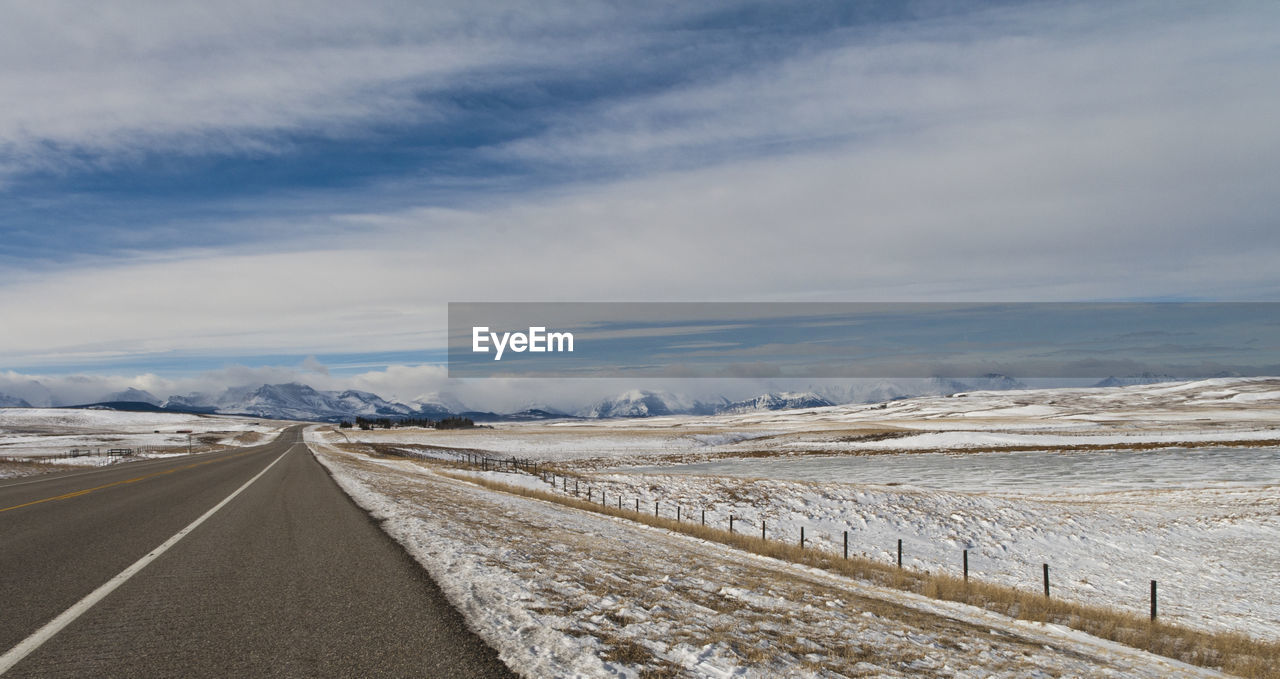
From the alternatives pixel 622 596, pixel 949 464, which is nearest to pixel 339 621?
pixel 622 596

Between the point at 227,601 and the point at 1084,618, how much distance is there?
15.5 metres

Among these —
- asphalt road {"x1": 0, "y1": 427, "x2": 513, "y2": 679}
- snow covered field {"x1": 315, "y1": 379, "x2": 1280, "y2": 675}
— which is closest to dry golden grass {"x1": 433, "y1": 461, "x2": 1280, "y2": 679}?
snow covered field {"x1": 315, "y1": 379, "x2": 1280, "y2": 675}

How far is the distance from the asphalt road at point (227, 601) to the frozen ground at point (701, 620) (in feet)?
2.21

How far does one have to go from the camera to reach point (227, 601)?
8.19m

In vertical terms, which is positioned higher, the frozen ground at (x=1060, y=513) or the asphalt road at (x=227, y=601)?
the asphalt road at (x=227, y=601)

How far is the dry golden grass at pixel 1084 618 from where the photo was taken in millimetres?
11023

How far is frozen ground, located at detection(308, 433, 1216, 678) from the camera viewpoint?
6982 mm

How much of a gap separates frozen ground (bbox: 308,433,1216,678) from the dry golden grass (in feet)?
3.27

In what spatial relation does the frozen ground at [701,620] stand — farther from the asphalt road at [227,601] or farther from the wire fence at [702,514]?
the wire fence at [702,514]

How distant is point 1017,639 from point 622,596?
639 cm

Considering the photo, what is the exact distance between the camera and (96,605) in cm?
784

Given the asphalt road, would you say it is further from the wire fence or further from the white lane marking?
the wire fence

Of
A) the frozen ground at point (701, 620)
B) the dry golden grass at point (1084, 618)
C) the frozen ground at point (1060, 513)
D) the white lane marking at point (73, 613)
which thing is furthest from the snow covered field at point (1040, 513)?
the white lane marking at point (73, 613)

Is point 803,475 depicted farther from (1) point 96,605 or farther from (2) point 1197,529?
(1) point 96,605
